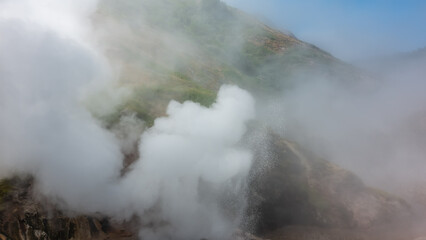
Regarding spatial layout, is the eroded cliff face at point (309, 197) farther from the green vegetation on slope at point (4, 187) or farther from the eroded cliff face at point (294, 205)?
the green vegetation on slope at point (4, 187)

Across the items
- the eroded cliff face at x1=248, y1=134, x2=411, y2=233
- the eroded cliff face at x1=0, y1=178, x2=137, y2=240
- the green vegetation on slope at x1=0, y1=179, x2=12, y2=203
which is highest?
the eroded cliff face at x1=248, y1=134, x2=411, y2=233

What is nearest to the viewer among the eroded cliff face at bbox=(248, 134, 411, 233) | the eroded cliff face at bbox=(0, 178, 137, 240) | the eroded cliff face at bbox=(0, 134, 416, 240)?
the eroded cliff face at bbox=(0, 178, 137, 240)

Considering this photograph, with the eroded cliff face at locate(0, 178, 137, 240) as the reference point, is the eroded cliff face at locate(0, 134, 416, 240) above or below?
above

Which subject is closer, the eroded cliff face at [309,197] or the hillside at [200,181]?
the hillside at [200,181]

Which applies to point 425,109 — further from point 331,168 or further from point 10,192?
point 10,192

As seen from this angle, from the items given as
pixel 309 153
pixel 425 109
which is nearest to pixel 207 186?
pixel 309 153

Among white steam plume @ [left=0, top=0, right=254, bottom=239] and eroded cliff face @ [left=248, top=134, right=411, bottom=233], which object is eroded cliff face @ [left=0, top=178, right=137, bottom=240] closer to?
white steam plume @ [left=0, top=0, right=254, bottom=239]

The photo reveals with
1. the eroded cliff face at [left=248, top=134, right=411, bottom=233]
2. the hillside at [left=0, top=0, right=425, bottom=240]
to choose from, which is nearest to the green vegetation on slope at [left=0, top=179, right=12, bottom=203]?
the hillside at [left=0, top=0, right=425, bottom=240]

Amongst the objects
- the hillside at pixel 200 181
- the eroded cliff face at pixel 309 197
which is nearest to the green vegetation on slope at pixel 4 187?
the hillside at pixel 200 181

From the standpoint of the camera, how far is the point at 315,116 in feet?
139

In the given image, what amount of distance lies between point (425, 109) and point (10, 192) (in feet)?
163

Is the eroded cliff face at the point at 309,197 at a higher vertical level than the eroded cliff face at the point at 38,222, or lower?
higher

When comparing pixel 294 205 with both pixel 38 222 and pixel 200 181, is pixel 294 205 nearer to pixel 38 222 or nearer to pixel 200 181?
pixel 200 181

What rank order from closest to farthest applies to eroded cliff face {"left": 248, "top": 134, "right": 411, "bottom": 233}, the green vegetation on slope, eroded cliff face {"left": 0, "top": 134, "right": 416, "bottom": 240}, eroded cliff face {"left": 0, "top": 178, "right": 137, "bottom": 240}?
eroded cliff face {"left": 0, "top": 178, "right": 137, "bottom": 240}, the green vegetation on slope, eroded cliff face {"left": 0, "top": 134, "right": 416, "bottom": 240}, eroded cliff face {"left": 248, "top": 134, "right": 411, "bottom": 233}
